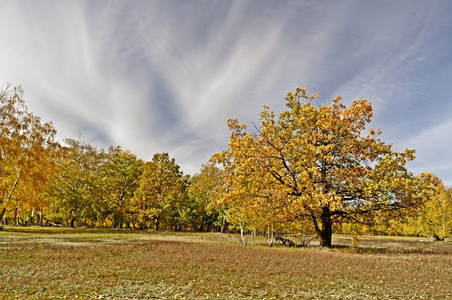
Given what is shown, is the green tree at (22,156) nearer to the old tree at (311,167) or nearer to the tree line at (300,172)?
the tree line at (300,172)

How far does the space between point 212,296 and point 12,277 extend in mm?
8362

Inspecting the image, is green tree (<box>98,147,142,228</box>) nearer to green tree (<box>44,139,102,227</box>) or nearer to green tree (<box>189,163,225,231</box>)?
green tree (<box>44,139,102,227</box>)

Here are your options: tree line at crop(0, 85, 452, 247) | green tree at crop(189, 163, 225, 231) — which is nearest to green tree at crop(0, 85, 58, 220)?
tree line at crop(0, 85, 452, 247)

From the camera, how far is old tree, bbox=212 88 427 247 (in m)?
22.6

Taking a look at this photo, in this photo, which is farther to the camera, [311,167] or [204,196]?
[204,196]

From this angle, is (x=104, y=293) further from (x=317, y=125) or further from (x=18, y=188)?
(x=18, y=188)

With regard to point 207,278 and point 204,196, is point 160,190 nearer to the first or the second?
point 204,196

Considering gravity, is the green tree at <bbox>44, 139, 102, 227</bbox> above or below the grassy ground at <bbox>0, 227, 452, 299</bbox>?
above

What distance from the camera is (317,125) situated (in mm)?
24453

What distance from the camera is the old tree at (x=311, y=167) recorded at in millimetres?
22625

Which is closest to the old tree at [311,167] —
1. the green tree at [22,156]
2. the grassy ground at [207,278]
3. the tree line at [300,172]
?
the tree line at [300,172]

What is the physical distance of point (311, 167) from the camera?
23.4m

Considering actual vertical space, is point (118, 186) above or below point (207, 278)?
above

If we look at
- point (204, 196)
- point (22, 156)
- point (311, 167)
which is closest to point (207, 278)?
point (311, 167)
